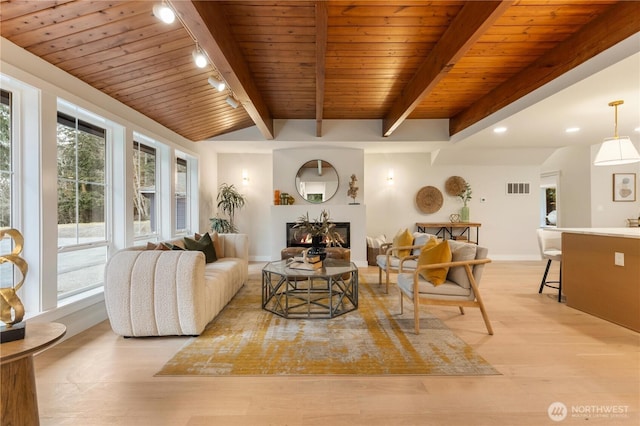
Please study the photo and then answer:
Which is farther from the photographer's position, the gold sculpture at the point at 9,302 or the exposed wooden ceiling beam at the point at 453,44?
the exposed wooden ceiling beam at the point at 453,44

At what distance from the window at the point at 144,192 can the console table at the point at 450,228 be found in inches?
199

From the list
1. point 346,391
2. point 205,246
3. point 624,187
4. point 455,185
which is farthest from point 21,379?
point 624,187

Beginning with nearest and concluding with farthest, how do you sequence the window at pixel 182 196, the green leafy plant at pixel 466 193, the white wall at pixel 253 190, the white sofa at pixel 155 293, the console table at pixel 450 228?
the white sofa at pixel 155 293 < the window at pixel 182 196 < the console table at pixel 450 228 < the green leafy plant at pixel 466 193 < the white wall at pixel 253 190

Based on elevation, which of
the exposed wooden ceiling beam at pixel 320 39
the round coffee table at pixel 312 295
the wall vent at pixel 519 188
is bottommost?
the round coffee table at pixel 312 295

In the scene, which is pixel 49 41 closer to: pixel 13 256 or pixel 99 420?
pixel 13 256

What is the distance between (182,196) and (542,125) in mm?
5844

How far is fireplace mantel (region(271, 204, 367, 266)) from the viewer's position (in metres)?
5.81

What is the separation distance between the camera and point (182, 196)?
5.27 meters

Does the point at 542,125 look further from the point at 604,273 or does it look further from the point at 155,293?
the point at 155,293

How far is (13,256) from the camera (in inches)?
50.0

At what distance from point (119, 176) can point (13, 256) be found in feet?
8.16

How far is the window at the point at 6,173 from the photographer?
2.31 metres

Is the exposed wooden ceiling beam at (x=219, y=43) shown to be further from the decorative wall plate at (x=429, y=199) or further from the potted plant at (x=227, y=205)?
the decorative wall plate at (x=429, y=199)

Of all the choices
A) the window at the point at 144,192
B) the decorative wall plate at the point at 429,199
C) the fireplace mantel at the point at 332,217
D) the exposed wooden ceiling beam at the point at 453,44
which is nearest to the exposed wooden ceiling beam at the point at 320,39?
the exposed wooden ceiling beam at the point at 453,44
